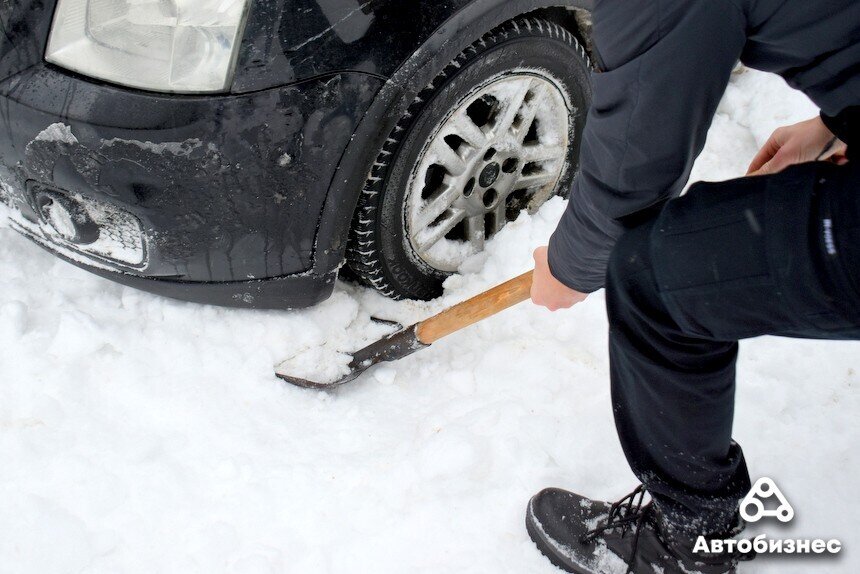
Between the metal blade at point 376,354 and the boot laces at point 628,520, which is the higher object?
the metal blade at point 376,354

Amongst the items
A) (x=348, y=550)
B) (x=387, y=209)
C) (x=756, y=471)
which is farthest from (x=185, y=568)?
(x=756, y=471)

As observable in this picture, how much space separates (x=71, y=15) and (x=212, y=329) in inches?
37.8

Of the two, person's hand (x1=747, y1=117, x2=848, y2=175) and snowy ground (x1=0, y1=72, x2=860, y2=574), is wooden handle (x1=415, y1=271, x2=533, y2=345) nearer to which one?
snowy ground (x1=0, y1=72, x2=860, y2=574)

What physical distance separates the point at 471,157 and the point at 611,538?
1132mm

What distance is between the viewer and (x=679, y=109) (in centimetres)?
111

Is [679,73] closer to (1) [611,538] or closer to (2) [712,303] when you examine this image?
(2) [712,303]

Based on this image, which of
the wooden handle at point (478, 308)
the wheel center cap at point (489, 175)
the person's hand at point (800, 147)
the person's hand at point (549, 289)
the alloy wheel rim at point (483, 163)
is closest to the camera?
the person's hand at point (800, 147)

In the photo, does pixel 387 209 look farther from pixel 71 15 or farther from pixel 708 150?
pixel 708 150

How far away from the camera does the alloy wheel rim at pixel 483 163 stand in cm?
206

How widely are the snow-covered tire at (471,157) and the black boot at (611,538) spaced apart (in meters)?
0.84

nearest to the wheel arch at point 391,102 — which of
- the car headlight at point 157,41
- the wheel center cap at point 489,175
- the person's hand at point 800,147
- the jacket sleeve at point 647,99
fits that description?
the car headlight at point 157,41

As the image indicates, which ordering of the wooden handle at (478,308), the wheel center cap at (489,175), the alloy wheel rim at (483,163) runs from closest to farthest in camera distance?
the wooden handle at (478,308), the alloy wheel rim at (483,163), the wheel center cap at (489,175)

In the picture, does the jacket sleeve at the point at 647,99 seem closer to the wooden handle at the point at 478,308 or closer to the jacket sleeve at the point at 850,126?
the jacket sleeve at the point at 850,126

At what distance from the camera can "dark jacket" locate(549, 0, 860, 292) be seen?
0.97 m
